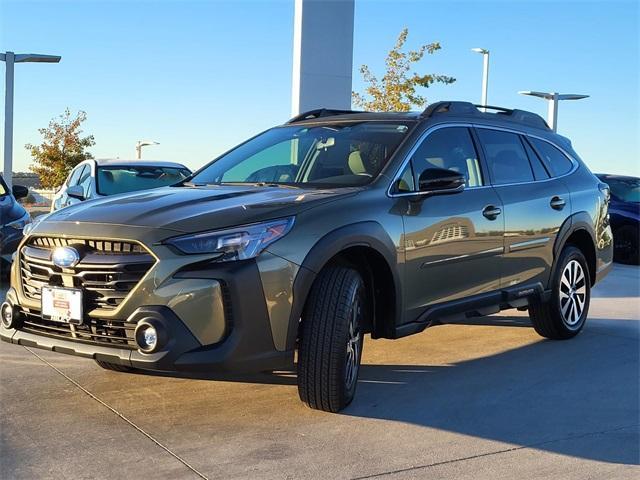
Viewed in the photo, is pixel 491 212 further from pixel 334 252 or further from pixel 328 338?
pixel 328 338

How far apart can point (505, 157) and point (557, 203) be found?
2.15ft

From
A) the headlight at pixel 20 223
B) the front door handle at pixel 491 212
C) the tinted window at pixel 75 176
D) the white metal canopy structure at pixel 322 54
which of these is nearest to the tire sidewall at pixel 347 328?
the front door handle at pixel 491 212

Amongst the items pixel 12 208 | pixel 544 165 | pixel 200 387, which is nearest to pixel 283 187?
pixel 200 387

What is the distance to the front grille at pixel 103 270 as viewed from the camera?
3646mm

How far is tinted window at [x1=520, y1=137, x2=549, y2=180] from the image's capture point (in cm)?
598

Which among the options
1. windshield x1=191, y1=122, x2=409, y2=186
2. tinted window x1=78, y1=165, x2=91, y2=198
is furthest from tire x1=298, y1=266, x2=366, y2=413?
tinted window x1=78, y1=165, x2=91, y2=198

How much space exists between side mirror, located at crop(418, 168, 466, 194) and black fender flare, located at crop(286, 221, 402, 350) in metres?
0.45

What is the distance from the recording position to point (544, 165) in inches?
241

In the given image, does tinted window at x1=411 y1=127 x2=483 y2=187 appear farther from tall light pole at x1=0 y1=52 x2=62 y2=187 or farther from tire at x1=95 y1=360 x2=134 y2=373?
tall light pole at x1=0 y1=52 x2=62 y2=187

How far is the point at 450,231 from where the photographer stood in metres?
4.82

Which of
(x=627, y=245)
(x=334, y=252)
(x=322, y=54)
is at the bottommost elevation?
(x=627, y=245)

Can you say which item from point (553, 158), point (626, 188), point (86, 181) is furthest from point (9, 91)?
point (553, 158)

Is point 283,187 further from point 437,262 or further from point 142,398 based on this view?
point 142,398

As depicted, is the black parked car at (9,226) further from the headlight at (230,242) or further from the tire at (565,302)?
the tire at (565,302)
